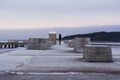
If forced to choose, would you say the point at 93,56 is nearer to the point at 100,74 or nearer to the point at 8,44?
the point at 100,74

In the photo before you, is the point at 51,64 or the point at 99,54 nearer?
the point at 51,64

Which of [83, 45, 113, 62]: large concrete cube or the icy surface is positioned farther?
[83, 45, 113, 62]: large concrete cube

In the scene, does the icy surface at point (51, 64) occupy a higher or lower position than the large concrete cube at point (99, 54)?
lower

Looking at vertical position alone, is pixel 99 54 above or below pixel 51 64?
above

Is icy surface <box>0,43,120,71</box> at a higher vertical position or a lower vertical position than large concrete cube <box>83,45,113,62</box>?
lower

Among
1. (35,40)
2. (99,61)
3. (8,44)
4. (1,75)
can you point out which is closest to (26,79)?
(1,75)

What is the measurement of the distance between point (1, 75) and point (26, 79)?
1.41 m

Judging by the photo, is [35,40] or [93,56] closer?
[93,56]

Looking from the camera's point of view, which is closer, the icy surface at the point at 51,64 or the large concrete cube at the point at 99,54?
the icy surface at the point at 51,64

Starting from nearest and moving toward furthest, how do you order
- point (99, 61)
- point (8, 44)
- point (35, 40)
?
point (99, 61) < point (35, 40) < point (8, 44)

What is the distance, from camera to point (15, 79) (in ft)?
38.8

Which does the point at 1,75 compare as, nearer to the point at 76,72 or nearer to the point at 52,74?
the point at 52,74

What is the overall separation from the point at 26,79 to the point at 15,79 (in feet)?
1.19

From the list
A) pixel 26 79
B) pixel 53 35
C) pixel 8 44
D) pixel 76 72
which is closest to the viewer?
pixel 26 79
